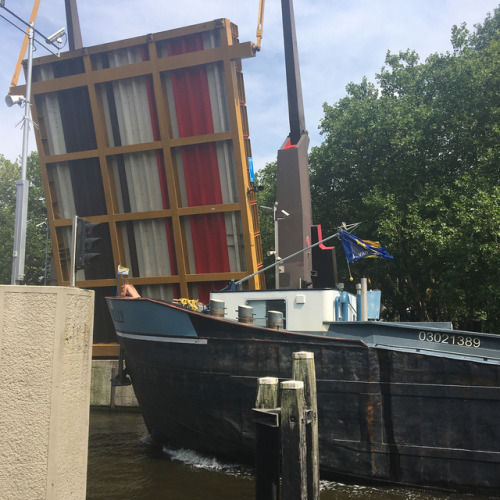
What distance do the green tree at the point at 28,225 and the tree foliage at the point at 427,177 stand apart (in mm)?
16510

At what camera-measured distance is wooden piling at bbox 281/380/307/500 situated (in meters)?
4.88

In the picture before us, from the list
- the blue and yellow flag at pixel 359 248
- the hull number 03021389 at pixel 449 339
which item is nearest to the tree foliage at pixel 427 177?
the blue and yellow flag at pixel 359 248

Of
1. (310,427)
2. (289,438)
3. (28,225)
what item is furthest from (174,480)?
(28,225)

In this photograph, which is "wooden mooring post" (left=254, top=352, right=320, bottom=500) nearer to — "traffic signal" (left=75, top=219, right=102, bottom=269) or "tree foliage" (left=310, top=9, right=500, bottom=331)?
"traffic signal" (left=75, top=219, right=102, bottom=269)

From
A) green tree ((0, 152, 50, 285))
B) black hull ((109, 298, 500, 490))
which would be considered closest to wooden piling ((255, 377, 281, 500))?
black hull ((109, 298, 500, 490))

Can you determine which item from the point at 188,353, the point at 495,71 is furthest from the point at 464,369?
the point at 495,71

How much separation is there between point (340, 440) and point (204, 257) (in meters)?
5.57

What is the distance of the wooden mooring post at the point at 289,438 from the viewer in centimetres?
489

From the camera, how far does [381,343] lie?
27.6 feet

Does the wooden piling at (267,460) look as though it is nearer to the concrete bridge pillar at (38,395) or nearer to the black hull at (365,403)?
the concrete bridge pillar at (38,395)

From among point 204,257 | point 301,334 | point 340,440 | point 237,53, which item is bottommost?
point 340,440

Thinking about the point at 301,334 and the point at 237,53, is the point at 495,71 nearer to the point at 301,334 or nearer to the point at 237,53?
the point at 237,53

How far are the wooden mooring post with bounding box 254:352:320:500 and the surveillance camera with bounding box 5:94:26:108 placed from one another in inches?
373

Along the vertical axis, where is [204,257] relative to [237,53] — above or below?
below
